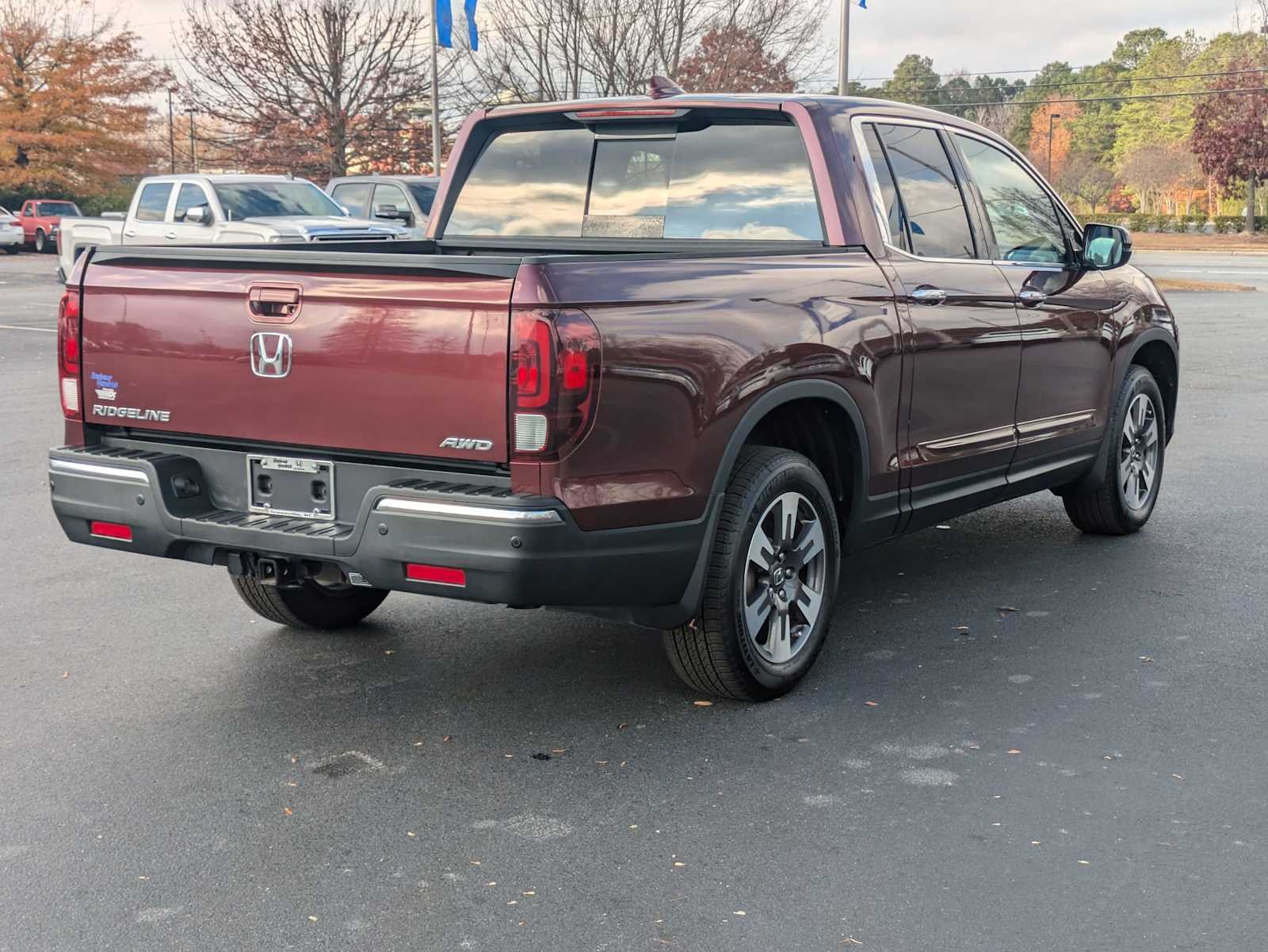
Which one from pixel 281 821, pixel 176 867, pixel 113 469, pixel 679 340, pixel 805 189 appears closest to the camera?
pixel 176 867

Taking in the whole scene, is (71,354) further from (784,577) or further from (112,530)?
(784,577)

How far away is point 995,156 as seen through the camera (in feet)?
20.6

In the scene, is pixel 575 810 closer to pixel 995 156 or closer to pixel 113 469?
pixel 113 469

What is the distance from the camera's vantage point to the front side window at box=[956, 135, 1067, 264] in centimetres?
611

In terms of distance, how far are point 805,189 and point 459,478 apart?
6.31 ft

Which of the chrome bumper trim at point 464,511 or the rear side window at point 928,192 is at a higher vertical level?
the rear side window at point 928,192

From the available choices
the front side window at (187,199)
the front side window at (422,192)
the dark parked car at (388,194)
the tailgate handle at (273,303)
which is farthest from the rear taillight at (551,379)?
the front side window at (422,192)

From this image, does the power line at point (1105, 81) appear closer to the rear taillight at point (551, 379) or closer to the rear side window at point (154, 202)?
the rear side window at point (154, 202)

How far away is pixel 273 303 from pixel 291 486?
21.7 inches

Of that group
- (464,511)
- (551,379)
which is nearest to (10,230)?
(464,511)

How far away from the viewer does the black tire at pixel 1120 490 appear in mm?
6984

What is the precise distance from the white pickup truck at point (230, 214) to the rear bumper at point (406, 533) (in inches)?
544

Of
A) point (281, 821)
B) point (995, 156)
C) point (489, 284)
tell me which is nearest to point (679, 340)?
point (489, 284)

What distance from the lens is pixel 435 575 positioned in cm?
405
